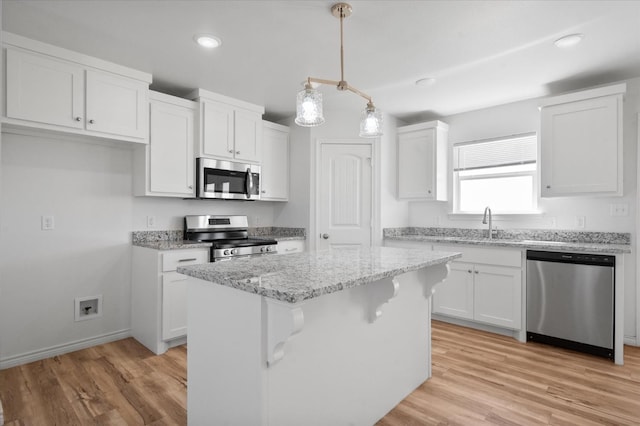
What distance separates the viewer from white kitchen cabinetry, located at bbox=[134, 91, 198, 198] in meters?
3.11

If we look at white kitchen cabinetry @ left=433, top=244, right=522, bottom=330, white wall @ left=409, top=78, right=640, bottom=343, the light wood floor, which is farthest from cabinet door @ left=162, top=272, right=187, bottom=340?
white wall @ left=409, top=78, right=640, bottom=343

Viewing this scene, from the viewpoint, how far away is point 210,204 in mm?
3912

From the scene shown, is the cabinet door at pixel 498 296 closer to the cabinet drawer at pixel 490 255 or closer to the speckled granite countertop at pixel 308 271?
the cabinet drawer at pixel 490 255

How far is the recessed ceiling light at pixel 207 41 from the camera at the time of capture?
2385 millimetres

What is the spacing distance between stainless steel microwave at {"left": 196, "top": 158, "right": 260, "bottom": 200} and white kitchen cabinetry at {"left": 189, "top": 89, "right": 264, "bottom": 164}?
81 mm

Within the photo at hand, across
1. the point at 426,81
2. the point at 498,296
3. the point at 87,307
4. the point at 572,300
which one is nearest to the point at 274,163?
the point at 426,81

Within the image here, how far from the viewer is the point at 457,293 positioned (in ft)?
11.9

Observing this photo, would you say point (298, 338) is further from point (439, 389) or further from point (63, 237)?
point (63, 237)

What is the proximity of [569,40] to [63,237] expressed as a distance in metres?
4.20

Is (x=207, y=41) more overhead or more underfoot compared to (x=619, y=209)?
more overhead

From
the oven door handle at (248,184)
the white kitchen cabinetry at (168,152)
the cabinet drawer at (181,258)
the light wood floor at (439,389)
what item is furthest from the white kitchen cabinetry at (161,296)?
the oven door handle at (248,184)

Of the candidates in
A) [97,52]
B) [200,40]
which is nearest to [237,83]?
[200,40]

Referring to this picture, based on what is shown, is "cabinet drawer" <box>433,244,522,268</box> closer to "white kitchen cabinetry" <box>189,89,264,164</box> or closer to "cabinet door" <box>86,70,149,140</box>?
"white kitchen cabinetry" <box>189,89,264,164</box>

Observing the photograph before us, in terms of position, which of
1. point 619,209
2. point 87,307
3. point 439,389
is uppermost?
point 619,209
